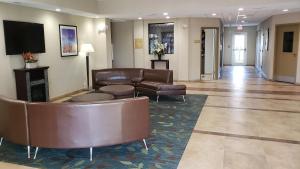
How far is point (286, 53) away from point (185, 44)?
3.92 meters

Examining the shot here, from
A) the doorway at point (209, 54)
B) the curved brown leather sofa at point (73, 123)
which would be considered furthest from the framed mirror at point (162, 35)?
the curved brown leather sofa at point (73, 123)

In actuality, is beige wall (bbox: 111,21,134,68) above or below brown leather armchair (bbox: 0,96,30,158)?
above

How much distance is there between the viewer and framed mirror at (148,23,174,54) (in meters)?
10.5

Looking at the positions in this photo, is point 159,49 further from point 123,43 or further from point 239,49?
point 239,49

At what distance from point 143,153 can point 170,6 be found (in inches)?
216

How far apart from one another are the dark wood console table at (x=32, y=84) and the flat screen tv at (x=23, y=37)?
521 mm

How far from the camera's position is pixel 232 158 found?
3498 millimetres

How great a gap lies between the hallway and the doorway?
10.5ft

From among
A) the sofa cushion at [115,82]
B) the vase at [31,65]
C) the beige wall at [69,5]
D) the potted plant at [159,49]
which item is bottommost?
the sofa cushion at [115,82]

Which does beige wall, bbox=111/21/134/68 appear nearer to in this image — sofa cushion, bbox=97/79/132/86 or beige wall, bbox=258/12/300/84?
sofa cushion, bbox=97/79/132/86

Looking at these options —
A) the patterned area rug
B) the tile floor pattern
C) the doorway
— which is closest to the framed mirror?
the doorway

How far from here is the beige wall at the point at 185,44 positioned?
1025 cm

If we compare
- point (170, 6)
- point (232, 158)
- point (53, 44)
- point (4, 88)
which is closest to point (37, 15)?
point (53, 44)

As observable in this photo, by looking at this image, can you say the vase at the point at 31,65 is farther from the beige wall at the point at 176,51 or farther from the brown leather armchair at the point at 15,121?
the beige wall at the point at 176,51
